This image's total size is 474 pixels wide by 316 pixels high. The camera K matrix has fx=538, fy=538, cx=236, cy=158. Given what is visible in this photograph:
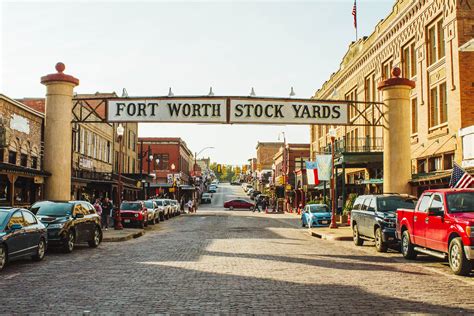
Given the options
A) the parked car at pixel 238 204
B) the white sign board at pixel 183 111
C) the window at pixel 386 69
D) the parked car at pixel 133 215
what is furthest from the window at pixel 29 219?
the parked car at pixel 238 204

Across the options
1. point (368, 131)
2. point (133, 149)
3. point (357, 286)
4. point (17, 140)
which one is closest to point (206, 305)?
point (357, 286)

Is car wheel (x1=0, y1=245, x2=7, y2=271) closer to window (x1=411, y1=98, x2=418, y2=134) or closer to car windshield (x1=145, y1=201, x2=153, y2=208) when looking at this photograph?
window (x1=411, y1=98, x2=418, y2=134)

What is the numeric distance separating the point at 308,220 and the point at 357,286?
21.2 m

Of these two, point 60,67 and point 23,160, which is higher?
point 60,67

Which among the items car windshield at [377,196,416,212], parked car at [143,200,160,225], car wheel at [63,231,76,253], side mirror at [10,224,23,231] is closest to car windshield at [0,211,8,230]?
side mirror at [10,224,23,231]

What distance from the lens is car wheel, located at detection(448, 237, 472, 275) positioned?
11.5 metres

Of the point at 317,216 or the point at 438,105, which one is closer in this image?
the point at 438,105

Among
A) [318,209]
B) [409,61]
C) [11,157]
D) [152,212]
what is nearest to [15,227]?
[11,157]

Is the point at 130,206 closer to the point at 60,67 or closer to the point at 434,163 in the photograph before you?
the point at 60,67

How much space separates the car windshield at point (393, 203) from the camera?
18266 mm

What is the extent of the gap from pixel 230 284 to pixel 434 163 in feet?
66.4

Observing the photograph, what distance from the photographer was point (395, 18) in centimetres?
3303

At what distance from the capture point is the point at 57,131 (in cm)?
2044

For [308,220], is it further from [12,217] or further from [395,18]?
[12,217]
